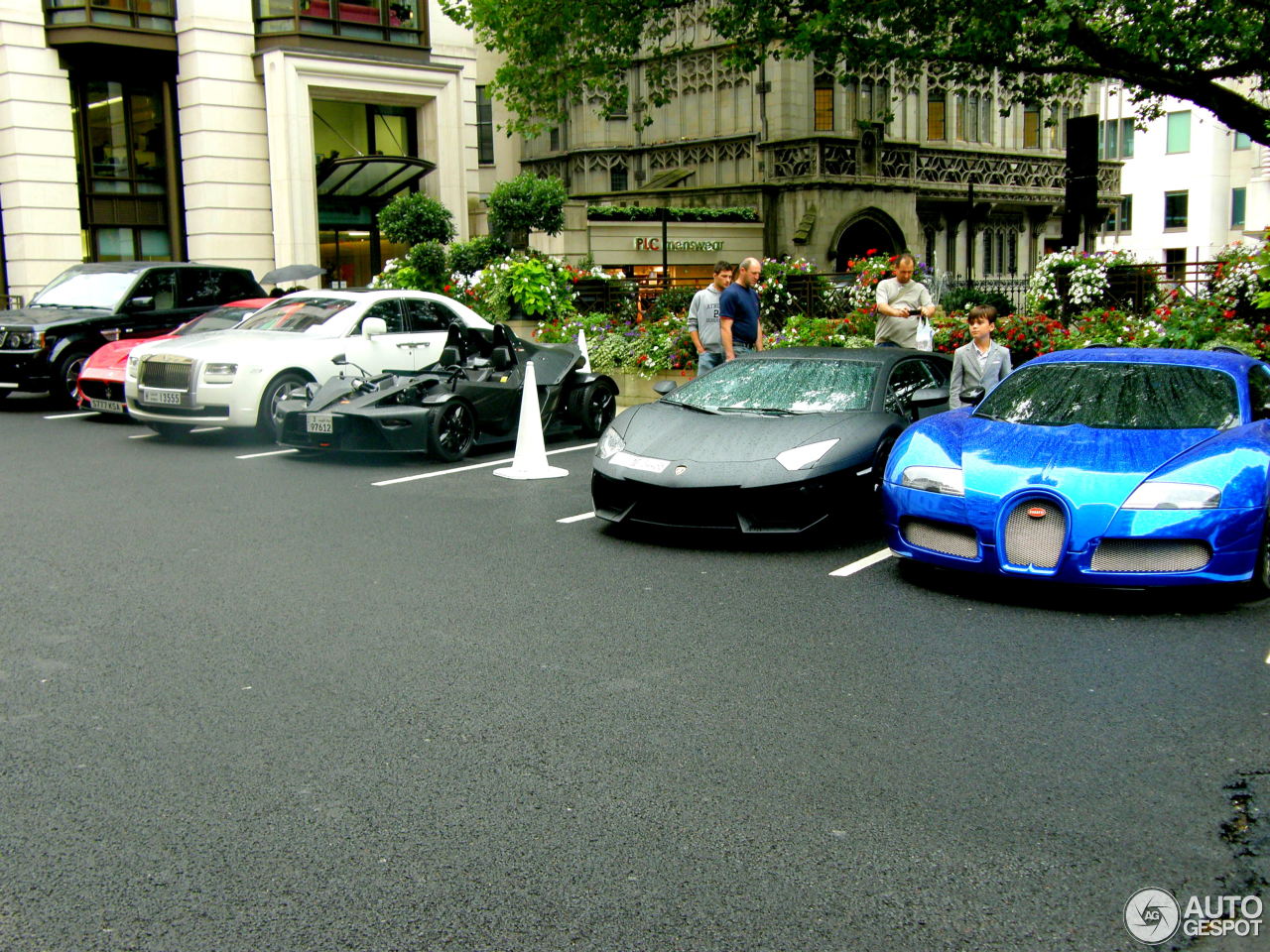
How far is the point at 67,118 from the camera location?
26719mm

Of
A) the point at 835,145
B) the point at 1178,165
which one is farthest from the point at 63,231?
the point at 1178,165

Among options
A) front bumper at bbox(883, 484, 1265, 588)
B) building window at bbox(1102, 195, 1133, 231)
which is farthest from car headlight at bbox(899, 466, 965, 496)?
building window at bbox(1102, 195, 1133, 231)

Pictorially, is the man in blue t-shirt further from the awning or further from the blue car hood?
the awning

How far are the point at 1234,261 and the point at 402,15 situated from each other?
68.9 ft

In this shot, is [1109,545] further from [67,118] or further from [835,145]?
[835,145]

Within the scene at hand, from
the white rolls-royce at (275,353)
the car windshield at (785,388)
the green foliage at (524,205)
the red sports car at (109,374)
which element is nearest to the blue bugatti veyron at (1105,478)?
the car windshield at (785,388)

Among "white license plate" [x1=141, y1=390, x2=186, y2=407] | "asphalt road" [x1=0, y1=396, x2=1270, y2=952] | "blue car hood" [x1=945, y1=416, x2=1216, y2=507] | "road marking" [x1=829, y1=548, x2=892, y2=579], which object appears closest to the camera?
"asphalt road" [x1=0, y1=396, x2=1270, y2=952]

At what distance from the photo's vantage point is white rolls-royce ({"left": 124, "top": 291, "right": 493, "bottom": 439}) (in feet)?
41.9

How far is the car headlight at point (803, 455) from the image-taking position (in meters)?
8.00

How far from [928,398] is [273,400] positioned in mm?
7066

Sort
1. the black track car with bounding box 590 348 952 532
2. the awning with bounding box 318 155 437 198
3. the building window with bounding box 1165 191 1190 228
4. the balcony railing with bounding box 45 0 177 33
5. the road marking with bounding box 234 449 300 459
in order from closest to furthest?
the black track car with bounding box 590 348 952 532, the road marking with bounding box 234 449 300 459, the balcony railing with bounding box 45 0 177 33, the awning with bounding box 318 155 437 198, the building window with bounding box 1165 191 1190 228

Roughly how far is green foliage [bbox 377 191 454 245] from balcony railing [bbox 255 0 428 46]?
20.5ft

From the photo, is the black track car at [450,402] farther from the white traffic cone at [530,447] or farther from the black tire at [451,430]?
the white traffic cone at [530,447]

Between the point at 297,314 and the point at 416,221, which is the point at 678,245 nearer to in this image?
the point at 416,221
